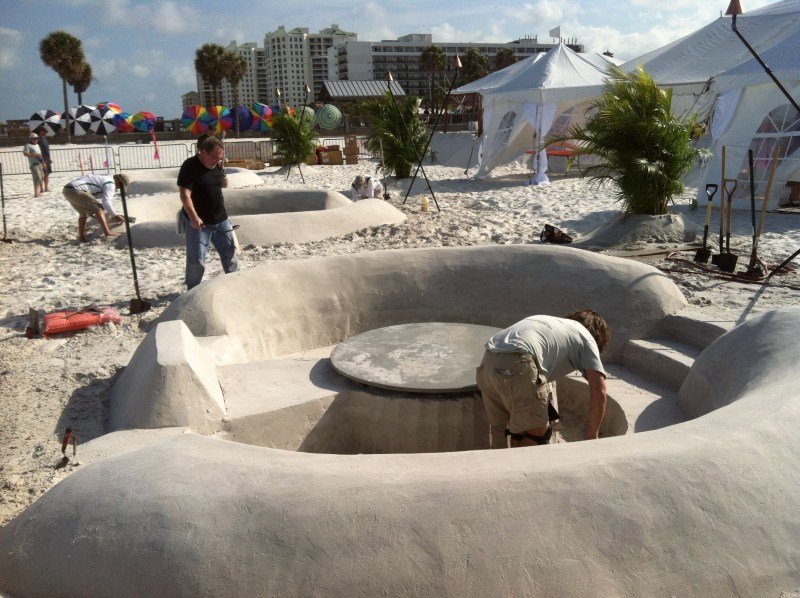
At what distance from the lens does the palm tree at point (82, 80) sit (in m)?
50.9

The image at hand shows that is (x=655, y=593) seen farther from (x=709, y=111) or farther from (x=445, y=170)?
(x=445, y=170)

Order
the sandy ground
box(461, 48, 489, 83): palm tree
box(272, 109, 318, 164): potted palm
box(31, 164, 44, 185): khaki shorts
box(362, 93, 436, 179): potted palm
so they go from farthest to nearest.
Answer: box(461, 48, 489, 83): palm tree < box(272, 109, 318, 164): potted palm < box(362, 93, 436, 179): potted palm < box(31, 164, 44, 185): khaki shorts < the sandy ground

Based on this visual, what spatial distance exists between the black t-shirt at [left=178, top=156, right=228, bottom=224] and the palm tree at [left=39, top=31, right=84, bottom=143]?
49.2 m

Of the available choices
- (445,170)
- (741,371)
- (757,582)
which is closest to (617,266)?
(741,371)

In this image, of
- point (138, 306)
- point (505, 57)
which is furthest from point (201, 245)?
point (505, 57)

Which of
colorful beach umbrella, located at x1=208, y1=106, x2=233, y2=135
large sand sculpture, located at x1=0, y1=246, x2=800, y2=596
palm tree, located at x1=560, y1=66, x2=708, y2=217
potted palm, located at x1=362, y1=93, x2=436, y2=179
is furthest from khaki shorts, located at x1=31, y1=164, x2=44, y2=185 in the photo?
colorful beach umbrella, located at x1=208, y1=106, x2=233, y2=135

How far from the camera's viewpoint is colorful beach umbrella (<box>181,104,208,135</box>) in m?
34.5

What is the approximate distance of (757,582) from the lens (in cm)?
222

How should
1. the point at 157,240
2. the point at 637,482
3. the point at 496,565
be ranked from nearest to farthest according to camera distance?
the point at 496,565 → the point at 637,482 → the point at 157,240

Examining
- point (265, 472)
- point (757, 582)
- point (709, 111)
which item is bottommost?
point (757, 582)

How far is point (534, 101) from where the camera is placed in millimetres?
17812

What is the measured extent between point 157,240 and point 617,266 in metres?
6.96

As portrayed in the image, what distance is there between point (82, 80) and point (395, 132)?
1737 inches

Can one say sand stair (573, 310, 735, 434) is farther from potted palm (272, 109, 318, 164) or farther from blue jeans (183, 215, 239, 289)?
potted palm (272, 109, 318, 164)
